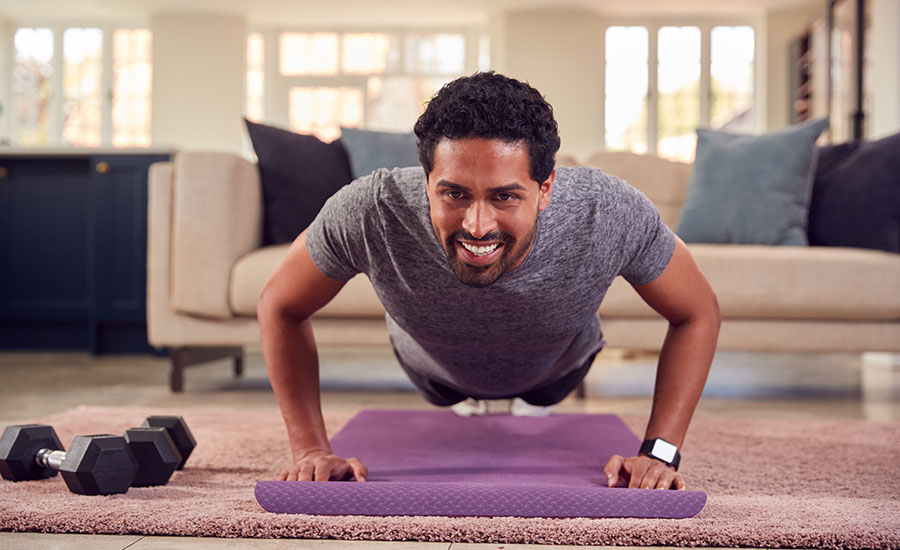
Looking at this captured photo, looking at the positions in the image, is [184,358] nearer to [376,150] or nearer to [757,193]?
[376,150]

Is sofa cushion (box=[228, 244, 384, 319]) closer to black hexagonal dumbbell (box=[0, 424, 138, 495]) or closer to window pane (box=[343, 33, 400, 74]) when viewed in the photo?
black hexagonal dumbbell (box=[0, 424, 138, 495])

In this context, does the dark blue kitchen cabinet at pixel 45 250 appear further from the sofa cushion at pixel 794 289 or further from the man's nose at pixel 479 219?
the man's nose at pixel 479 219

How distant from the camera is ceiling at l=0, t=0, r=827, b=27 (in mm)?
9070

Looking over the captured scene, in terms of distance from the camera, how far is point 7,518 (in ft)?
3.64

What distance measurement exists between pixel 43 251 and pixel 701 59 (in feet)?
25.5

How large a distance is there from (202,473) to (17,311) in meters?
2.99

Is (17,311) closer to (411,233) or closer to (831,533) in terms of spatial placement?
(411,233)

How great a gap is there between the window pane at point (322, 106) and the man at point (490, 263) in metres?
8.63

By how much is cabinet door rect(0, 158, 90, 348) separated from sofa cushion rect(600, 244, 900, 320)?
108 inches

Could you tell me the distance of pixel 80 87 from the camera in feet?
32.0

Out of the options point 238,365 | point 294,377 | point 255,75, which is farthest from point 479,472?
point 255,75

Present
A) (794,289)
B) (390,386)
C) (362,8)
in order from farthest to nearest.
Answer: (362,8), (390,386), (794,289)

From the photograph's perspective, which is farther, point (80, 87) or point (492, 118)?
point (80, 87)

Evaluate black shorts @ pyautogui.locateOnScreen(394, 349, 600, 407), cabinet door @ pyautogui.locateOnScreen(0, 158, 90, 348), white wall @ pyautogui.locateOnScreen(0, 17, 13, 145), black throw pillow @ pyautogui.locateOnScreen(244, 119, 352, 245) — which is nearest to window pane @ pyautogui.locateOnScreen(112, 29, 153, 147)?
white wall @ pyautogui.locateOnScreen(0, 17, 13, 145)
